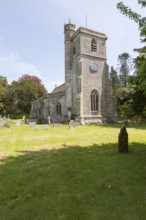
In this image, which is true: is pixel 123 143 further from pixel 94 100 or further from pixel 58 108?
pixel 58 108

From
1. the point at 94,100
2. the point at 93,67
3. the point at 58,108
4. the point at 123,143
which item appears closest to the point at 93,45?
the point at 93,67

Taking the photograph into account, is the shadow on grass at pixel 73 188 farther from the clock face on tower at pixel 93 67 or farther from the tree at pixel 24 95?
the tree at pixel 24 95

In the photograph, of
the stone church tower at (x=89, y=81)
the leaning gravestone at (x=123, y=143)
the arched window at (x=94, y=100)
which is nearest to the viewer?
the leaning gravestone at (x=123, y=143)

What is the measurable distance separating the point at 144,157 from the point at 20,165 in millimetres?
4874

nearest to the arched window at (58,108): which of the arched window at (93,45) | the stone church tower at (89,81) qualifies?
the stone church tower at (89,81)

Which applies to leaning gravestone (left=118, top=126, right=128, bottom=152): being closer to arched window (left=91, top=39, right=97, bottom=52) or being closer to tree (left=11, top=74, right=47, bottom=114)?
arched window (left=91, top=39, right=97, bottom=52)

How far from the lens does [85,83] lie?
2769 centimetres

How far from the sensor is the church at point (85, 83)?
27.5 m

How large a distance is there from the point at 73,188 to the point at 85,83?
23858mm

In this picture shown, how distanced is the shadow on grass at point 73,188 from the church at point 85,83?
19642mm

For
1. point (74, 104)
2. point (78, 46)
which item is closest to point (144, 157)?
point (74, 104)

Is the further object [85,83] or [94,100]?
[94,100]

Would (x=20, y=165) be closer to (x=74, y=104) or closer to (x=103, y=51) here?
(x=74, y=104)

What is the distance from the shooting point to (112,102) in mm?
29406
